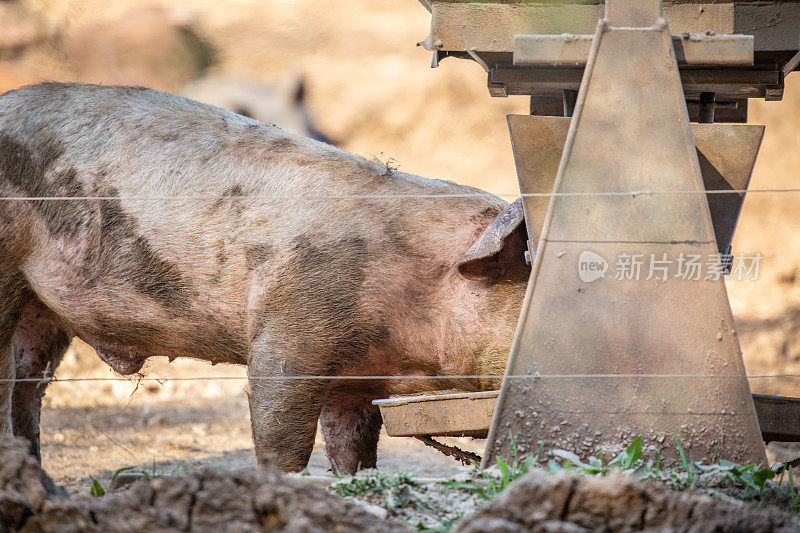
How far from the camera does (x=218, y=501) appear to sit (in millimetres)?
1724

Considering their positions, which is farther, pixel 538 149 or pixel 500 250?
pixel 500 250

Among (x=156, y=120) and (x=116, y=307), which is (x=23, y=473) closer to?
(x=116, y=307)

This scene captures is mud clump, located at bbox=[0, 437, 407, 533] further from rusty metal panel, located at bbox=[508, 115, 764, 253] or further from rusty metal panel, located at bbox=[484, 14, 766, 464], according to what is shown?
rusty metal panel, located at bbox=[508, 115, 764, 253]

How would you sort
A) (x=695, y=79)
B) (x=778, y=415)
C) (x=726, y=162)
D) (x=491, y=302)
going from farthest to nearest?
(x=491, y=302)
(x=695, y=79)
(x=726, y=162)
(x=778, y=415)

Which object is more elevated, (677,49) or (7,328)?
(677,49)

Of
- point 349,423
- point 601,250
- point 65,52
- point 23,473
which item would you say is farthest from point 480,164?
point 23,473

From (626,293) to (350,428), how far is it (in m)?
1.61

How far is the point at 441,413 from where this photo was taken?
2.68 metres

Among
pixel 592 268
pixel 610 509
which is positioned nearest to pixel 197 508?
pixel 610 509

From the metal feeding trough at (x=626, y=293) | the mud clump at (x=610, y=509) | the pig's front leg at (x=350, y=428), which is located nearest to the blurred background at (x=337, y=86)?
the pig's front leg at (x=350, y=428)

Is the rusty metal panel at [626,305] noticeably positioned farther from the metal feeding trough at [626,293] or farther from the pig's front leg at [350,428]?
the pig's front leg at [350,428]

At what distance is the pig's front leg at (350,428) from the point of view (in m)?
3.75

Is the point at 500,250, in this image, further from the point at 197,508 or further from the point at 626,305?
the point at 197,508

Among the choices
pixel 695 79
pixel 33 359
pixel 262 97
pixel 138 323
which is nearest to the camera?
pixel 695 79
